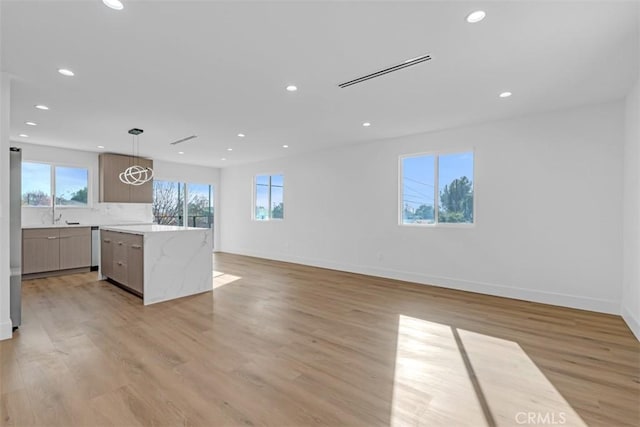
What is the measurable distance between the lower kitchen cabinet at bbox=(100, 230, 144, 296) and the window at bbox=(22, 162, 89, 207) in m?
1.92

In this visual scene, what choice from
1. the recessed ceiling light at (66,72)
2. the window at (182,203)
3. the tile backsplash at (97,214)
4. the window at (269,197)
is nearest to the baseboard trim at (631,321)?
the recessed ceiling light at (66,72)

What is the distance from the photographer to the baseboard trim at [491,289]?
377 centimetres

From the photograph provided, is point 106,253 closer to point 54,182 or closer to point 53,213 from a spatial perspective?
point 53,213

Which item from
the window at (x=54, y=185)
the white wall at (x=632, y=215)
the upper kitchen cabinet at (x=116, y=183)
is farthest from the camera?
the upper kitchen cabinet at (x=116, y=183)

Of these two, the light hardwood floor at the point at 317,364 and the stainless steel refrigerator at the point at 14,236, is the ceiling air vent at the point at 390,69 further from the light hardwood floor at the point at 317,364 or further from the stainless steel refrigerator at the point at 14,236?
the stainless steel refrigerator at the point at 14,236

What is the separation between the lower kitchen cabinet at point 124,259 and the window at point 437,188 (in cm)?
429

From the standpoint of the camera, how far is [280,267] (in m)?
6.70

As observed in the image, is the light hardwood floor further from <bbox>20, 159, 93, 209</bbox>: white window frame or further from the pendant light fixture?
<bbox>20, 159, 93, 209</bbox>: white window frame

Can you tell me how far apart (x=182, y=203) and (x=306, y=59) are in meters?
7.04

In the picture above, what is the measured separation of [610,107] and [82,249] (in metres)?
8.80

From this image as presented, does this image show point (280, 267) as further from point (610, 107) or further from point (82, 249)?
point (610, 107)

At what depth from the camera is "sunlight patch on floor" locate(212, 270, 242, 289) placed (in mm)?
5105

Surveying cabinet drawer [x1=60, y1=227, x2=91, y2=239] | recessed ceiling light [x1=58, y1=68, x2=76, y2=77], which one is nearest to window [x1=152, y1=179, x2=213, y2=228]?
cabinet drawer [x1=60, y1=227, x2=91, y2=239]

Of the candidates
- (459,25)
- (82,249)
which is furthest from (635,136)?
(82,249)
